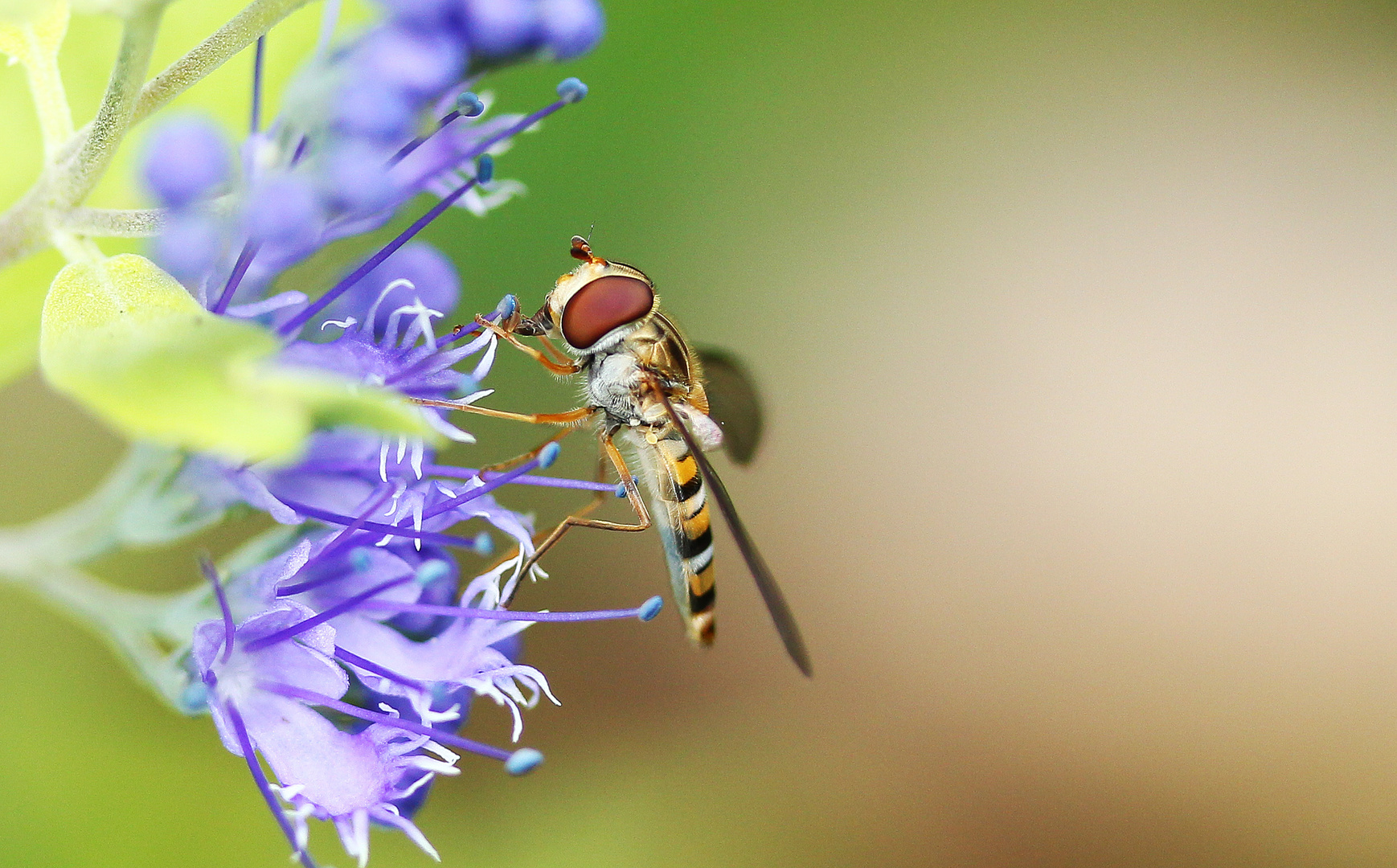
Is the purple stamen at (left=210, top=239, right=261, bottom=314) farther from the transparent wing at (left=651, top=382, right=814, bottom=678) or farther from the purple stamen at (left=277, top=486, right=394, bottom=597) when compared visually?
the transparent wing at (left=651, top=382, right=814, bottom=678)

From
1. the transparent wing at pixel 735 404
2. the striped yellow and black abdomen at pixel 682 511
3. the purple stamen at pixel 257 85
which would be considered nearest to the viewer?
the purple stamen at pixel 257 85

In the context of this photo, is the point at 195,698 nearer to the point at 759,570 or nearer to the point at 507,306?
the point at 507,306

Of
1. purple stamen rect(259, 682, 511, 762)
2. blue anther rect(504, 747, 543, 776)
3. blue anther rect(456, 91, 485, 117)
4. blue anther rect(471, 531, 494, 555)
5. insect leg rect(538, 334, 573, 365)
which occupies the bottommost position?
blue anther rect(504, 747, 543, 776)

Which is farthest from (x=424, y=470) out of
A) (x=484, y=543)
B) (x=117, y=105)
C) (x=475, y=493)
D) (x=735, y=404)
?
(x=735, y=404)

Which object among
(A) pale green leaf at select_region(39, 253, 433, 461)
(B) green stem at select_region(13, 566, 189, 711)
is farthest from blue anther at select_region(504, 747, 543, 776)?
(A) pale green leaf at select_region(39, 253, 433, 461)

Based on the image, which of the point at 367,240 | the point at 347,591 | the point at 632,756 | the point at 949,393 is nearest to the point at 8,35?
the point at 347,591

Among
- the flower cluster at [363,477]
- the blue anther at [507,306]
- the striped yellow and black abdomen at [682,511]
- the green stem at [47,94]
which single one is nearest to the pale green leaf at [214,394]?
the flower cluster at [363,477]

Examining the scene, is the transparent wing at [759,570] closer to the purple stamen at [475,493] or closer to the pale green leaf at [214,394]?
the purple stamen at [475,493]
